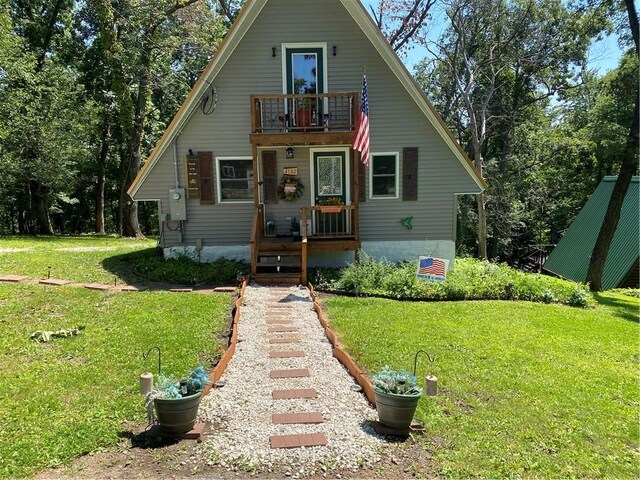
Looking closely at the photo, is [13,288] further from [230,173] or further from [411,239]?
[411,239]

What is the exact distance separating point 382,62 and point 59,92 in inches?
637

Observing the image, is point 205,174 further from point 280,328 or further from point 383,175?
point 280,328

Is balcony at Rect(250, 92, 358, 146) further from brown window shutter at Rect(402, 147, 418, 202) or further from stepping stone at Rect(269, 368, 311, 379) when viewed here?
stepping stone at Rect(269, 368, 311, 379)

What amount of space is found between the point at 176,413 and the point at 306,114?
8.73 m

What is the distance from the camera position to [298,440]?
142 inches

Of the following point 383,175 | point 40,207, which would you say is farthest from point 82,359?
point 40,207

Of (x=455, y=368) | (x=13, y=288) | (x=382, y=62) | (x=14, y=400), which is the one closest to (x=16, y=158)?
(x=13, y=288)

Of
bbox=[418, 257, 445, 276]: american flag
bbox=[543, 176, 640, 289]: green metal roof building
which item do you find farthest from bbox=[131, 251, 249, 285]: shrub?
bbox=[543, 176, 640, 289]: green metal roof building

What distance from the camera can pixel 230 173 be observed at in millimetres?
11586

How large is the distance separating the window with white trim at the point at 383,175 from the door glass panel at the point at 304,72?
8.72 ft

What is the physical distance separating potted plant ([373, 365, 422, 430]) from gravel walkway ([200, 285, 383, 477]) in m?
0.22

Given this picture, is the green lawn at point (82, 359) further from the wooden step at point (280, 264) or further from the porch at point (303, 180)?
the porch at point (303, 180)

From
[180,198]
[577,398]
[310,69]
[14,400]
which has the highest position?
[310,69]

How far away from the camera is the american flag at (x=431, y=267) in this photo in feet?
27.7
